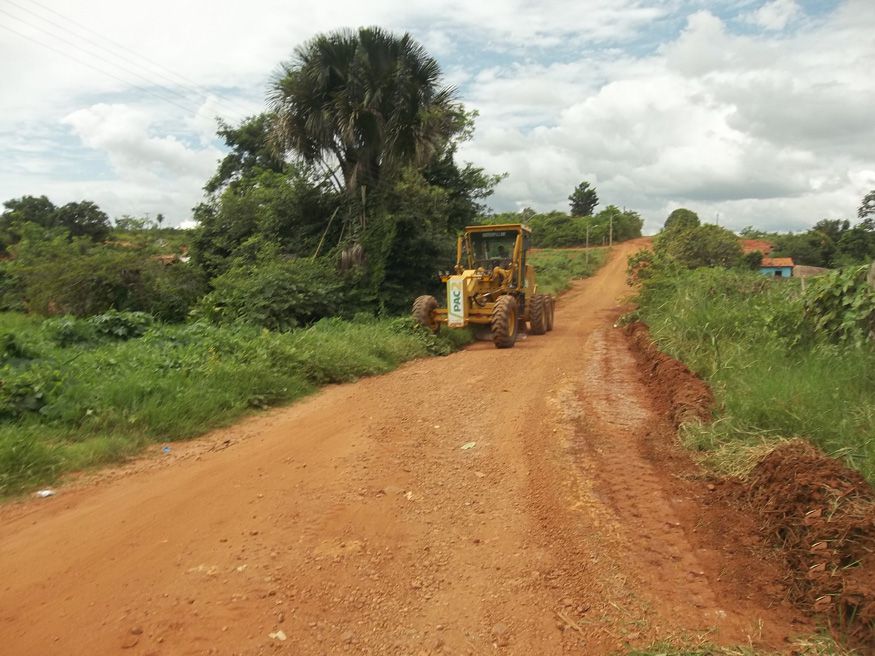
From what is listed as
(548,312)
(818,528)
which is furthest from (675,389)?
(548,312)

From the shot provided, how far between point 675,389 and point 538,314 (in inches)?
345

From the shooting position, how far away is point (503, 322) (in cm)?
1424

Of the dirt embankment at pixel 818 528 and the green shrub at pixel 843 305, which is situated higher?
the green shrub at pixel 843 305

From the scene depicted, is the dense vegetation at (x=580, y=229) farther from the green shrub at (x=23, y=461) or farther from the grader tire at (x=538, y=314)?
the green shrub at (x=23, y=461)

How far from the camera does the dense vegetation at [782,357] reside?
5738mm

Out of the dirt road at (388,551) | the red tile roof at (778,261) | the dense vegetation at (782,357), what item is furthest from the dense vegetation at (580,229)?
the dirt road at (388,551)

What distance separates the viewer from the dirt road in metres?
3.47

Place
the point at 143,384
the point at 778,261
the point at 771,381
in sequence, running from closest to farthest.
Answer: the point at 771,381
the point at 143,384
the point at 778,261

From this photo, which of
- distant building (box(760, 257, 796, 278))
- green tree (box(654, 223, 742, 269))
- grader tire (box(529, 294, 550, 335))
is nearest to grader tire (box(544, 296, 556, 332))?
grader tire (box(529, 294, 550, 335))

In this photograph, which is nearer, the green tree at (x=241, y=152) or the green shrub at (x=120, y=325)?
the green shrub at (x=120, y=325)

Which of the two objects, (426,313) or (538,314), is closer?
(426,313)

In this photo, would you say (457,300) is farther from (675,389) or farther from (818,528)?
(818,528)

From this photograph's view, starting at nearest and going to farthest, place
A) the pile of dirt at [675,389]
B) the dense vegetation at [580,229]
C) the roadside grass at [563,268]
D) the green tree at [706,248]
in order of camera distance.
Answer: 1. the pile of dirt at [675,389]
2. the green tree at [706,248]
3. the roadside grass at [563,268]
4. the dense vegetation at [580,229]

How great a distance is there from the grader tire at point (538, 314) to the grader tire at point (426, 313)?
10.1 ft
